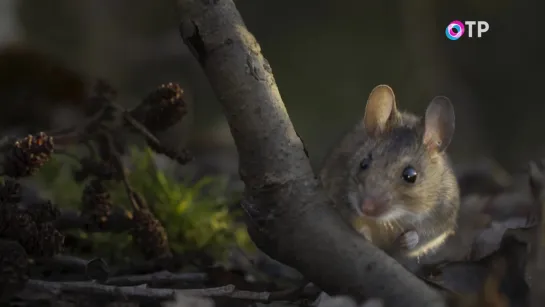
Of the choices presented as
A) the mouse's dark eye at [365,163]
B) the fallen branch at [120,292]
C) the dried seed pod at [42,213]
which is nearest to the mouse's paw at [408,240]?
the mouse's dark eye at [365,163]

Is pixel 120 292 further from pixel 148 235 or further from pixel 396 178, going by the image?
pixel 396 178

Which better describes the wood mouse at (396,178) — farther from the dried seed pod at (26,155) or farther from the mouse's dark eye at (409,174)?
the dried seed pod at (26,155)

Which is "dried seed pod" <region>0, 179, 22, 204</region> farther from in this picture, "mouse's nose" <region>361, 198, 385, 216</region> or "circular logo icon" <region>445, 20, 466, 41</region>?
"circular logo icon" <region>445, 20, 466, 41</region>

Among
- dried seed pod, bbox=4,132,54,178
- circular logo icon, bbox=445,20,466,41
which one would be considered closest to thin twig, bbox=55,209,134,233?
dried seed pod, bbox=4,132,54,178

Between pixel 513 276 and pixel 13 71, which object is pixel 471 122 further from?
pixel 13 71

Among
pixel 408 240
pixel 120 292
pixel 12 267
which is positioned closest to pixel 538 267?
pixel 408 240

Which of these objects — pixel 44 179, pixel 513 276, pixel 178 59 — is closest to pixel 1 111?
pixel 44 179
